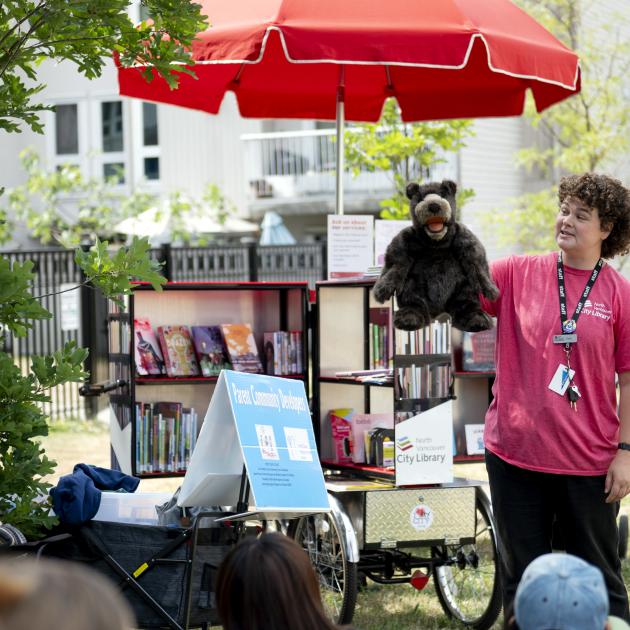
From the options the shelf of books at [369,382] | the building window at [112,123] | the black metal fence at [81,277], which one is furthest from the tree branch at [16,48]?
the building window at [112,123]

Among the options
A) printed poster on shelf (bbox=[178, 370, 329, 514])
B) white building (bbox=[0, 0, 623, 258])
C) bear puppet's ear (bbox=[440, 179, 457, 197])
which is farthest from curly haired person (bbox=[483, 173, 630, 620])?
white building (bbox=[0, 0, 623, 258])

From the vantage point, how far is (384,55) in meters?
5.48

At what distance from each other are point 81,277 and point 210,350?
8.53 meters

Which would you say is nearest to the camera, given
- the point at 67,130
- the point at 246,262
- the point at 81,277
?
the point at 81,277

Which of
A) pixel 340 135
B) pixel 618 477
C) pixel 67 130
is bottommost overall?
pixel 618 477

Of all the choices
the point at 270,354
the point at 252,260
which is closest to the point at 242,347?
the point at 270,354

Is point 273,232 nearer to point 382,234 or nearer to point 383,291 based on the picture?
point 382,234

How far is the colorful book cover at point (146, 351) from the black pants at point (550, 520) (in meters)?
2.56

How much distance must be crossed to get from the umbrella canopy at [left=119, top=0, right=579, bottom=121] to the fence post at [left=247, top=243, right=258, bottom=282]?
9568 millimetres

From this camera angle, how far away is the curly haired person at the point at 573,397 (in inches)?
155

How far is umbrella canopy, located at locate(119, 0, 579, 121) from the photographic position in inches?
216

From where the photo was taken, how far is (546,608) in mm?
2193

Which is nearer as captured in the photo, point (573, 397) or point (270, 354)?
point (573, 397)

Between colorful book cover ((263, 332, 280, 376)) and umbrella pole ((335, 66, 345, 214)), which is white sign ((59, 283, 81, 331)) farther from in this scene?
colorful book cover ((263, 332, 280, 376))
